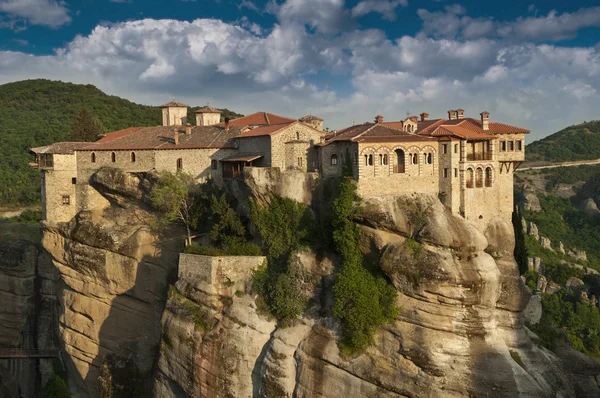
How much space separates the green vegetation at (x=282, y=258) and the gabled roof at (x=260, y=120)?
33.2 ft

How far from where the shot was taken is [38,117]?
8025 cm

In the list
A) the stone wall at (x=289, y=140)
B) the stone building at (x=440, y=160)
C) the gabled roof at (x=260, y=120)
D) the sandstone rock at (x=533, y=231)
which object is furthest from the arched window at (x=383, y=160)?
the sandstone rock at (x=533, y=231)

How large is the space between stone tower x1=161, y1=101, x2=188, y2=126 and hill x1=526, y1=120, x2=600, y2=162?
75.5 m

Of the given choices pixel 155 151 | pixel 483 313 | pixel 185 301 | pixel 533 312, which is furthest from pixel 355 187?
pixel 155 151

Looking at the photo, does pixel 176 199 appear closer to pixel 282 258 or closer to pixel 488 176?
pixel 282 258

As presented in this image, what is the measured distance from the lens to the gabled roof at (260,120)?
40.4 meters

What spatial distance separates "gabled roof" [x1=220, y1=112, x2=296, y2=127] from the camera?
40.4 m

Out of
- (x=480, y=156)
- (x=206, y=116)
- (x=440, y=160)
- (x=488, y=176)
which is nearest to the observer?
(x=440, y=160)

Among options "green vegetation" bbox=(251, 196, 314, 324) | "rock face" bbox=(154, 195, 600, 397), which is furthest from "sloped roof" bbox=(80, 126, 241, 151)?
"rock face" bbox=(154, 195, 600, 397)

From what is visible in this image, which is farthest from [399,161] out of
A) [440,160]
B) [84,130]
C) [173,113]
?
[84,130]

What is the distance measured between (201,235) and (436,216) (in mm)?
14380

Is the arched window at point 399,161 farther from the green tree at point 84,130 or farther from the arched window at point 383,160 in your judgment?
the green tree at point 84,130

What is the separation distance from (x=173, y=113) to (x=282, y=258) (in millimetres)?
21256

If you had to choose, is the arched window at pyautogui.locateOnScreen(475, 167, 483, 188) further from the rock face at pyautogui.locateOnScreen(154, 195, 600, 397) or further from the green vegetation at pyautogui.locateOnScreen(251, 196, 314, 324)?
the green vegetation at pyautogui.locateOnScreen(251, 196, 314, 324)
